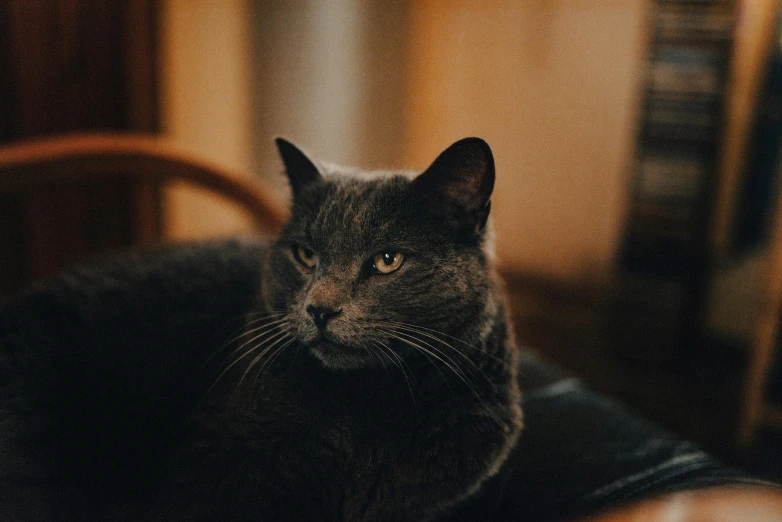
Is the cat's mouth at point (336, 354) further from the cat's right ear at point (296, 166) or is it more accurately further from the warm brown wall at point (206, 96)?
the warm brown wall at point (206, 96)

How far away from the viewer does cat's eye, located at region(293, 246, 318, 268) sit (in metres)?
0.73

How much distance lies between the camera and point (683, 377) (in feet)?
6.71

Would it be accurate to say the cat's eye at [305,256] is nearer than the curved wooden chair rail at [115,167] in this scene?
Yes

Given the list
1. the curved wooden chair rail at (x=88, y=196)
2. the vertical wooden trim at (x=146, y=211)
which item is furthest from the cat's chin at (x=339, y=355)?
the vertical wooden trim at (x=146, y=211)

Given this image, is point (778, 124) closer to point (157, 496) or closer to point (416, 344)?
point (416, 344)

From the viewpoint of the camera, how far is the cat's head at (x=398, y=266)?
0.65m

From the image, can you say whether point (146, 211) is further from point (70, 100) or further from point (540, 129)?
point (540, 129)

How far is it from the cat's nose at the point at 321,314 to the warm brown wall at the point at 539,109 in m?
1.78

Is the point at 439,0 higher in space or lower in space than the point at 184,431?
higher

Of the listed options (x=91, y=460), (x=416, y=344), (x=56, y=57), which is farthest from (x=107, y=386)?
(x=56, y=57)

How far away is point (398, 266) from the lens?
68 centimetres

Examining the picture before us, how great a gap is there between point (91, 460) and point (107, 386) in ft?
0.29

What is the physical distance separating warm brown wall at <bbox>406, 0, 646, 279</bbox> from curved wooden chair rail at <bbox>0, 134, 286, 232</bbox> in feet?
3.89

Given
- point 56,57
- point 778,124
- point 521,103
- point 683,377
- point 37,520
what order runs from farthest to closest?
point 521,103
point 683,377
point 778,124
point 56,57
point 37,520
